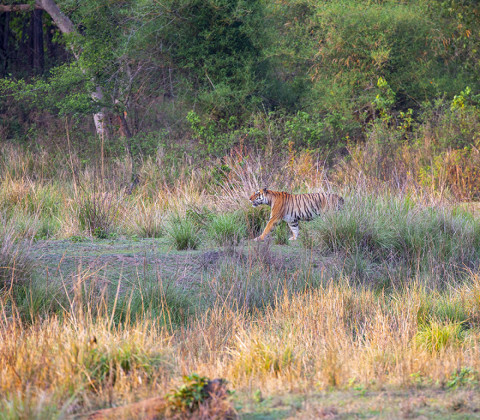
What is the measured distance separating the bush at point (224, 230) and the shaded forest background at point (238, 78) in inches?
236

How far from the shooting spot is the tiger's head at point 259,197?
9.48 m

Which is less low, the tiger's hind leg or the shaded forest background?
the shaded forest background

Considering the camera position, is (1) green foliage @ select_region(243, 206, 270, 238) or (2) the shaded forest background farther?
(2) the shaded forest background

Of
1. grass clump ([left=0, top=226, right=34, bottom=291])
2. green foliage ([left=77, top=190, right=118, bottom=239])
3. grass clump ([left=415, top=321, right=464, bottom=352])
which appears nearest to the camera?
grass clump ([left=415, top=321, right=464, bottom=352])

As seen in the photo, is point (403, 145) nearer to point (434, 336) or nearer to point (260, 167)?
point (260, 167)

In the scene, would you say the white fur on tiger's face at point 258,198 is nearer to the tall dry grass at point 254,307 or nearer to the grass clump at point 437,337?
the tall dry grass at point 254,307

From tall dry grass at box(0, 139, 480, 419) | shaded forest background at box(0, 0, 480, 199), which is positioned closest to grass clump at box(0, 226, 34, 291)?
tall dry grass at box(0, 139, 480, 419)

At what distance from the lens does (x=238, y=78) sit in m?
18.2

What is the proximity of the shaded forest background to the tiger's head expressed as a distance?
550cm

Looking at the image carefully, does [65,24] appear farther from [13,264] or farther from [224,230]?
[13,264]

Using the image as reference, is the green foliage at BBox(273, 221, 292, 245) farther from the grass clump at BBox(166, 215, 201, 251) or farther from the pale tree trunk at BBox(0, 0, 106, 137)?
the pale tree trunk at BBox(0, 0, 106, 137)

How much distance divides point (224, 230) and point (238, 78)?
34.3ft

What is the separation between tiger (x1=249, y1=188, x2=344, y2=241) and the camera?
Result: 9266mm

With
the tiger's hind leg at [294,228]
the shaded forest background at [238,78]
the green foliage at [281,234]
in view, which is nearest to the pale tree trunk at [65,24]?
the shaded forest background at [238,78]
